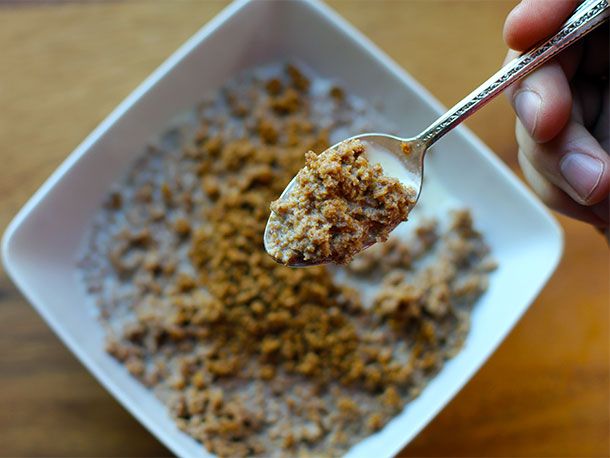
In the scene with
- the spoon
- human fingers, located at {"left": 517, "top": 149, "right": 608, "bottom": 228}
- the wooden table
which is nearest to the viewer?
the spoon

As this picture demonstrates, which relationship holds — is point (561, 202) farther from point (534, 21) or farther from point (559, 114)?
point (534, 21)

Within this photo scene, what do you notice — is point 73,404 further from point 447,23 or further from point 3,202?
point 447,23

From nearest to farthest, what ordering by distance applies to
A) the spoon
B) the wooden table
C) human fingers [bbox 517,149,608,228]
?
the spoon, human fingers [bbox 517,149,608,228], the wooden table

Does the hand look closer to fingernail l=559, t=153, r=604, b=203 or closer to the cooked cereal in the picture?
fingernail l=559, t=153, r=604, b=203

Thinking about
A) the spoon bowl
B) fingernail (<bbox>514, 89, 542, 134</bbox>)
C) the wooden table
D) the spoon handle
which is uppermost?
the spoon handle

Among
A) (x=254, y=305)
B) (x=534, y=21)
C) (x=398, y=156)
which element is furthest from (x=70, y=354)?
(x=534, y=21)

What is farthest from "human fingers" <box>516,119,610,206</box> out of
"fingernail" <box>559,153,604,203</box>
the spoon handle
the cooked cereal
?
the cooked cereal

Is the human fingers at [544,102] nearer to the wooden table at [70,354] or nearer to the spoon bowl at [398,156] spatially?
the spoon bowl at [398,156]
